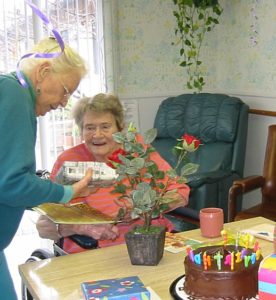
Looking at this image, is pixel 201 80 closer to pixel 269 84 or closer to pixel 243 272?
pixel 269 84

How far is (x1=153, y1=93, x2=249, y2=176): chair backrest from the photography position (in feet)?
11.0

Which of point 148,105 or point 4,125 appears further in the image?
point 148,105

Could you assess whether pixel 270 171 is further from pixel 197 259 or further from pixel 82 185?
pixel 197 259

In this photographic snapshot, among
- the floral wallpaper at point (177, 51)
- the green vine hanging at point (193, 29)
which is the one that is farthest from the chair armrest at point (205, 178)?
the green vine hanging at point (193, 29)

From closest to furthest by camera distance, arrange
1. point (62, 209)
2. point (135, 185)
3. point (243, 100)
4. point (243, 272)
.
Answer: point (243, 272) → point (135, 185) → point (62, 209) → point (243, 100)

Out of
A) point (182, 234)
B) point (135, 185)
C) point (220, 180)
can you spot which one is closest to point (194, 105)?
point (220, 180)

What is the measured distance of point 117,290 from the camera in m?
1.18

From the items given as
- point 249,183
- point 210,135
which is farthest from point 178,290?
point 210,135

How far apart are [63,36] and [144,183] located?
2401 mm

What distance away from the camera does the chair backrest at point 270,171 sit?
293 centimetres

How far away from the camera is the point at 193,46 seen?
3.84 m

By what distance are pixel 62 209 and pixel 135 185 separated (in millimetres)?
402

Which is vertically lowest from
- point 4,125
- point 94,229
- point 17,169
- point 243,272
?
point 94,229

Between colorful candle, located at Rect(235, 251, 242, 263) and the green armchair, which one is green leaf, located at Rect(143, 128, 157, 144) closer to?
colorful candle, located at Rect(235, 251, 242, 263)
